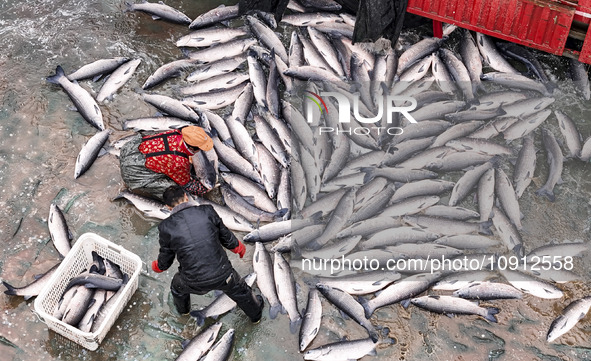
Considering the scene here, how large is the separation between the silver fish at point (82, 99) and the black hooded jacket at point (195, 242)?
2.43 metres

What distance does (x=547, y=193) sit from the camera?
619 centimetres

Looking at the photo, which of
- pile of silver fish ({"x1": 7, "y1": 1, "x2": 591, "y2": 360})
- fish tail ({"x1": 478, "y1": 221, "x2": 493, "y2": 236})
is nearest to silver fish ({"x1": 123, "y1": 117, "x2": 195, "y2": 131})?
pile of silver fish ({"x1": 7, "y1": 1, "x2": 591, "y2": 360})

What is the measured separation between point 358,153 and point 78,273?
303 cm

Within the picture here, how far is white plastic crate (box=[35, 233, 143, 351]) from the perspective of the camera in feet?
16.3

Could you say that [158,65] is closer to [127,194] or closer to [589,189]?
[127,194]

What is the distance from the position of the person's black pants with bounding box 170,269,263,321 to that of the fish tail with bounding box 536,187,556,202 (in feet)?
10.2

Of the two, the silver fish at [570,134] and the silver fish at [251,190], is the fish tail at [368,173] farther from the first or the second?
the silver fish at [570,134]

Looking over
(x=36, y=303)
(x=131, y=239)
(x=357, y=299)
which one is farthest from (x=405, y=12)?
(x=36, y=303)

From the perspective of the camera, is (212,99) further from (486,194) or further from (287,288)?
(486,194)

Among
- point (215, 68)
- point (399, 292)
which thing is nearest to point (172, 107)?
point (215, 68)

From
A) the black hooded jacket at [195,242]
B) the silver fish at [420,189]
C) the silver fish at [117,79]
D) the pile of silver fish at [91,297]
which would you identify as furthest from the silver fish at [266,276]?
the silver fish at [117,79]

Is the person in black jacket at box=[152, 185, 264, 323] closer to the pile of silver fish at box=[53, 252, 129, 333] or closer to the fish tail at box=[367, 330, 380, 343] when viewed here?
the pile of silver fish at box=[53, 252, 129, 333]

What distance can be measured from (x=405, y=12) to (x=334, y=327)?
3.74 meters

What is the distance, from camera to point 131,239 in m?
5.85
